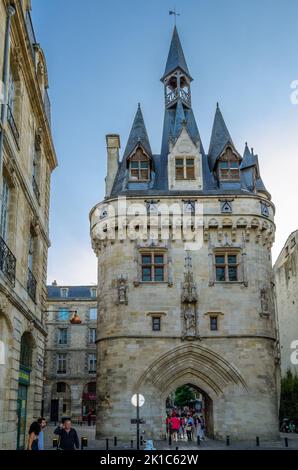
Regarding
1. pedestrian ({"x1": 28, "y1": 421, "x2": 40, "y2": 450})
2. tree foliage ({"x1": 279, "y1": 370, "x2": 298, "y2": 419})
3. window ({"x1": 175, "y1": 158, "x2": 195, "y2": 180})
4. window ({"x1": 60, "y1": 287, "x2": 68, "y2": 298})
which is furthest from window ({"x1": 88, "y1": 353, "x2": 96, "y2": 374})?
pedestrian ({"x1": 28, "y1": 421, "x2": 40, "y2": 450})

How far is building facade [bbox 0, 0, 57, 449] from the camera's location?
12289 mm

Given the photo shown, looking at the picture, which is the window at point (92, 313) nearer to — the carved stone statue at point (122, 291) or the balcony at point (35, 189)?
the carved stone statue at point (122, 291)

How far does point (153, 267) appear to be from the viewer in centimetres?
2452

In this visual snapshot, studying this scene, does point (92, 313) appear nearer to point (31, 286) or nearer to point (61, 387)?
point (61, 387)

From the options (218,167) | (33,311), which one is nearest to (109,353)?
(33,311)

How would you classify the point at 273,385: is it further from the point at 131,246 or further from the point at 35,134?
the point at 35,134

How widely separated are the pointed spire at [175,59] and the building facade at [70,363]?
2242 cm

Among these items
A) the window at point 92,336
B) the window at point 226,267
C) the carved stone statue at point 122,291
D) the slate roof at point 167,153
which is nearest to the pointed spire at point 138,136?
the slate roof at point 167,153

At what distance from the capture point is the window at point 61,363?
46750 mm

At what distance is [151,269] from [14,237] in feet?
38.8

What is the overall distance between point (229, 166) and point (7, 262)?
16374 mm

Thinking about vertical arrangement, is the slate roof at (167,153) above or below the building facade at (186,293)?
above

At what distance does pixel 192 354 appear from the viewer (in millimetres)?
23531
